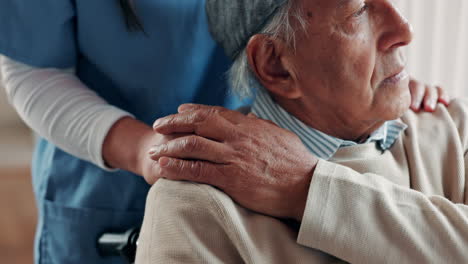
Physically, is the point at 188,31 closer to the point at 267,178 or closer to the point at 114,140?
the point at 114,140

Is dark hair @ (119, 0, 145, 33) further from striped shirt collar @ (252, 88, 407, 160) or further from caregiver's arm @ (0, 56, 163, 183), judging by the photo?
striped shirt collar @ (252, 88, 407, 160)

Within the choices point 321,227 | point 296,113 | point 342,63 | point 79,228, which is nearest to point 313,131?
point 296,113

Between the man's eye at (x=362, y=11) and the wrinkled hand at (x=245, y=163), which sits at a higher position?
the man's eye at (x=362, y=11)

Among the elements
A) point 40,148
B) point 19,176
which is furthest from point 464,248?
point 19,176

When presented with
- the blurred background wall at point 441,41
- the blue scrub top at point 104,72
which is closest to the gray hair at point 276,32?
the blue scrub top at point 104,72

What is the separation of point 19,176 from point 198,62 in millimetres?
1918

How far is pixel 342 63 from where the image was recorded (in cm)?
106

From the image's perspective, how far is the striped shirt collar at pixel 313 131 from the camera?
1.13m

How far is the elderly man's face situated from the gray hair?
0.6 inches

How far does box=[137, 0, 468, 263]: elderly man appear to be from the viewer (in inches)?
36.5

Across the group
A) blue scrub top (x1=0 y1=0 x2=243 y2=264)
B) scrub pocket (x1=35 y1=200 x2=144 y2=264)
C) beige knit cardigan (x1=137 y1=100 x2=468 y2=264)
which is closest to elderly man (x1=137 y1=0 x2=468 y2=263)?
beige knit cardigan (x1=137 y1=100 x2=468 y2=264)

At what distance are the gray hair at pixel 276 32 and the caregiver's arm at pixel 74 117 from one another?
23cm

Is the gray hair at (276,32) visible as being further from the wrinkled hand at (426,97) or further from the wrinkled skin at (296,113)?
the wrinkled hand at (426,97)

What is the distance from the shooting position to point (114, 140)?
1.17 m
